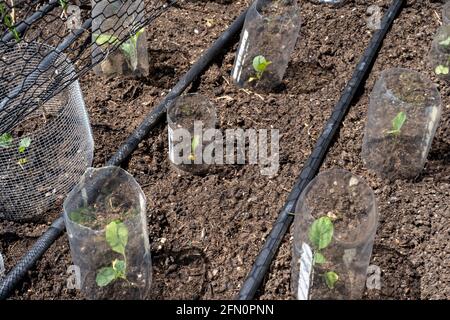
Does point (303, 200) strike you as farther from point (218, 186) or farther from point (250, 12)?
point (250, 12)

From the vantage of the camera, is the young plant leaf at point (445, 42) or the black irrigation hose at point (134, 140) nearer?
the black irrigation hose at point (134, 140)

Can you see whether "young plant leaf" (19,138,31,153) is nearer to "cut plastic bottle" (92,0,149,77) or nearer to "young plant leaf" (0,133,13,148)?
"young plant leaf" (0,133,13,148)

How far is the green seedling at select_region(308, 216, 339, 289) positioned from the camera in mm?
1807

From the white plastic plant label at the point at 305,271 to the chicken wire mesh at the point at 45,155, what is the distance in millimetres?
900

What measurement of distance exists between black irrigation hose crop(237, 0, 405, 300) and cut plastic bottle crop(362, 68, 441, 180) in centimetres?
16

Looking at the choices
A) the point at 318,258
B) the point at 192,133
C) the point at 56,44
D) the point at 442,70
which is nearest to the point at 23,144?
the point at 192,133

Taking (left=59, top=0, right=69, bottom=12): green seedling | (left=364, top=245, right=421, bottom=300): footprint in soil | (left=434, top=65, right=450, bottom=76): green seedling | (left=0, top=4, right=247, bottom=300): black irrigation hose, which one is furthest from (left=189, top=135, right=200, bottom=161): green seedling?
(left=434, top=65, right=450, bottom=76): green seedling

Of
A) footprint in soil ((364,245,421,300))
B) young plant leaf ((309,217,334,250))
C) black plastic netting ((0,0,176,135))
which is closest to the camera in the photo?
young plant leaf ((309,217,334,250))

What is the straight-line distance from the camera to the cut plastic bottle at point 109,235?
6.04ft

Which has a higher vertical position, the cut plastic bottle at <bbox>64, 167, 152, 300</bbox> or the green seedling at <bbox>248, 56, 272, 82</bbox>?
the green seedling at <bbox>248, 56, 272, 82</bbox>

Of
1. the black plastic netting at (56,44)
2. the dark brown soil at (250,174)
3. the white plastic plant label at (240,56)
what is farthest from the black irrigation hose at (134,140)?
the black plastic netting at (56,44)

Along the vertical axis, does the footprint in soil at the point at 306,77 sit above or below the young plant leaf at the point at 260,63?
below

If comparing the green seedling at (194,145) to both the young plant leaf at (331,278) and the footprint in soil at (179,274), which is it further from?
the young plant leaf at (331,278)

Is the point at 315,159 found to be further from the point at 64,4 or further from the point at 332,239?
the point at 64,4
